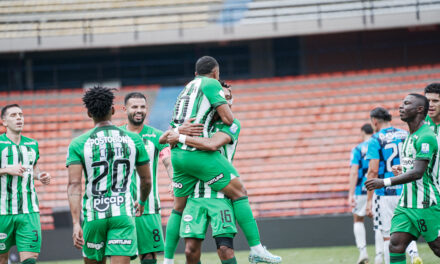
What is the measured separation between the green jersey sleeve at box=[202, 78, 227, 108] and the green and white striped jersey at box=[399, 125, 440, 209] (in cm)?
203

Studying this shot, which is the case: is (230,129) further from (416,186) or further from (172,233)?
(416,186)

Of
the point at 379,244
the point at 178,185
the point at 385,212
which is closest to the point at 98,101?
the point at 178,185

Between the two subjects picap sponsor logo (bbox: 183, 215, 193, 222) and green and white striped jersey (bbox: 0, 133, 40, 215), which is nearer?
picap sponsor logo (bbox: 183, 215, 193, 222)

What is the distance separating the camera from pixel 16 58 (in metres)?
20.8

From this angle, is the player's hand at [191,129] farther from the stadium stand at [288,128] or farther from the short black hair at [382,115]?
the stadium stand at [288,128]

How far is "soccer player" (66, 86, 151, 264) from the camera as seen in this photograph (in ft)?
18.4

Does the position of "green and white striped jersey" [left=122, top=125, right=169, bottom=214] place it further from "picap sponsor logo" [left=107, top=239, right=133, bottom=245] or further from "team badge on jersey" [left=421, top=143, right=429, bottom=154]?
"team badge on jersey" [left=421, top=143, right=429, bottom=154]

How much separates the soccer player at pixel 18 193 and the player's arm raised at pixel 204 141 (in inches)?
83.7

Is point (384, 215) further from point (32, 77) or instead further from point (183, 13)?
point (32, 77)

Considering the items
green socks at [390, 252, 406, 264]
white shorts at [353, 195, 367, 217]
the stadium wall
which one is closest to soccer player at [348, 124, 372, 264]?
white shorts at [353, 195, 367, 217]

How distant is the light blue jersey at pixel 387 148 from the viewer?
865 centimetres

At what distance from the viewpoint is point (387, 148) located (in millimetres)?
8773

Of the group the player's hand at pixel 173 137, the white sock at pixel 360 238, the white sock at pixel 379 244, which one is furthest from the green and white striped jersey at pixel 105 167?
the white sock at pixel 360 238

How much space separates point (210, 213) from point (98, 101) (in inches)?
65.4
